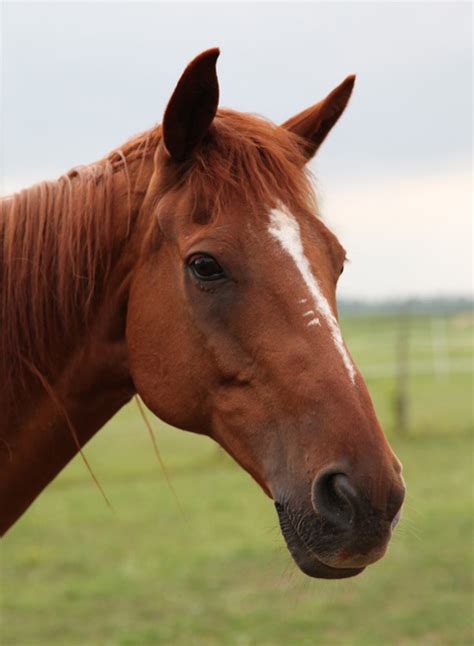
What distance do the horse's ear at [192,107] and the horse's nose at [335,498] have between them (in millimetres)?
1236

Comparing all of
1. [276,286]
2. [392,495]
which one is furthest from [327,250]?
[392,495]

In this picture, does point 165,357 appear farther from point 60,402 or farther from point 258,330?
point 60,402

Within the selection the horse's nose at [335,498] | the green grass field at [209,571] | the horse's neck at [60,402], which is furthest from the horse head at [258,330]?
the green grass field at [209,571]

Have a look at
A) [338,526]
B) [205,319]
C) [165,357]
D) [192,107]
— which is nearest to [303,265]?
[205,319]

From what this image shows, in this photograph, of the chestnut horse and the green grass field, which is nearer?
the chestnut horse

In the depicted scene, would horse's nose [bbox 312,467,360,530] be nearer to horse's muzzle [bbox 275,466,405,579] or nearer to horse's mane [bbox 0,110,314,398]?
horse's muzzle [bbox 275,466,405,579]

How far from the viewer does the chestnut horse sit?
2.33m

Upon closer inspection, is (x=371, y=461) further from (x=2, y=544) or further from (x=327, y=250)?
(x=2, y=544)

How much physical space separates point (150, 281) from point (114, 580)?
6129mm

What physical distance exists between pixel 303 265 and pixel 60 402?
107 cm

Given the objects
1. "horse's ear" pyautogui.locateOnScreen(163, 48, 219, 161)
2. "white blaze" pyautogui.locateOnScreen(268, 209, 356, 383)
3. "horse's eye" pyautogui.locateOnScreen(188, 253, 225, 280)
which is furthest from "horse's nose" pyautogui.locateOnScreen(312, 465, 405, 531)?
"horse's ear" pyautogui.locateOnScreen(163, 48, 219, 161)

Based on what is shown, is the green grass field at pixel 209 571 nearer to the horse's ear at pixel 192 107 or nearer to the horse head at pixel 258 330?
the horse head at pixel 258 330

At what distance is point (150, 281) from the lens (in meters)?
2.80

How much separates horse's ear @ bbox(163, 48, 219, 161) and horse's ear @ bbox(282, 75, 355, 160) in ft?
1.71
